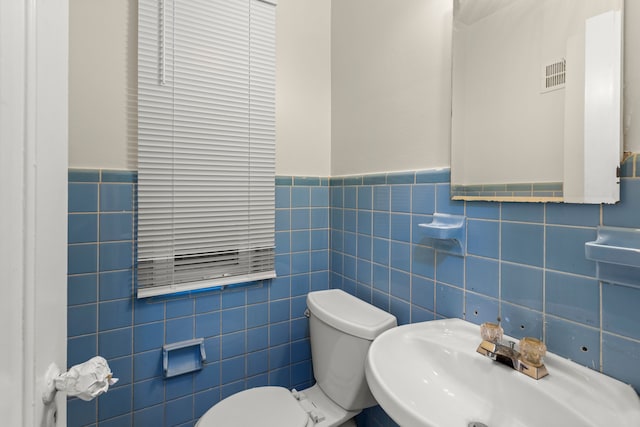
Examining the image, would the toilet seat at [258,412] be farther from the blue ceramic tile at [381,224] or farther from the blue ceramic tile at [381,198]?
the blue ceramic tile at [381,198]

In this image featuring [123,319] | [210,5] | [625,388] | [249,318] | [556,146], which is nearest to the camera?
[625,388]

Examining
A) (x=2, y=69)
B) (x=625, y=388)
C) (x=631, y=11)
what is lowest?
(x=625, y=388)

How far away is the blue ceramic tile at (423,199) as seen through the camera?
112cm

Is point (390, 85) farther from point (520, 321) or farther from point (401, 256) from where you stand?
point (520, 321)

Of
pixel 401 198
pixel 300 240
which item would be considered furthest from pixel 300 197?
pixel 401 198

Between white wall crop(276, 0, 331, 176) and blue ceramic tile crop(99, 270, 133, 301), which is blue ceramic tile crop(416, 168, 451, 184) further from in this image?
blue ceramic tile crop(99, 270, 133, 301)

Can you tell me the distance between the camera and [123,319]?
1.23 m

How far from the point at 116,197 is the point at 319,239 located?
951 millimetres

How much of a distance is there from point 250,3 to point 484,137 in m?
1.21

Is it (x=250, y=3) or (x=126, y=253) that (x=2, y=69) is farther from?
(x=250, y=3)

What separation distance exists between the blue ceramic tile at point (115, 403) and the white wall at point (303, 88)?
1149mm

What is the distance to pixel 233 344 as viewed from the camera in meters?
1.45

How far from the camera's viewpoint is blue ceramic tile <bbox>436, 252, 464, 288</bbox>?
1026 mm

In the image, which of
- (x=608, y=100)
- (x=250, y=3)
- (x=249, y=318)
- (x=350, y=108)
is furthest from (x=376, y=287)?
(x=250, y=3)
